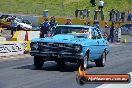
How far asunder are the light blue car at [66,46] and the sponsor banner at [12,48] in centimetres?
614

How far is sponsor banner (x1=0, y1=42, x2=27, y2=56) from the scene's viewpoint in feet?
72.5

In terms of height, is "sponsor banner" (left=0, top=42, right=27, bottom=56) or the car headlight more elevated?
the car headlight

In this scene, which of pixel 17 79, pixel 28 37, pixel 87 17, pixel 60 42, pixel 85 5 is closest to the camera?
pixel 17 79

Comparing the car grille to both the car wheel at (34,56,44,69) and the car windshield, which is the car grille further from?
the car windshield

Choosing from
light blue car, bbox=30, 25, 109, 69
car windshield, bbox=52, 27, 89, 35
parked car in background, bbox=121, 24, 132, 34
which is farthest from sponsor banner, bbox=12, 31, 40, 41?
parked car in background, bbox=121, 24, 132, 34

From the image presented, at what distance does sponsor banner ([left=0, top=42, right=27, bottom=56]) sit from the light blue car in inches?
242

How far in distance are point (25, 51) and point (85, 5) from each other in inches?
2007

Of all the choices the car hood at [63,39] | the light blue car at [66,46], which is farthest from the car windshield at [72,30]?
the car hood at [63,39]

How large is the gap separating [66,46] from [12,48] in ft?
27.3

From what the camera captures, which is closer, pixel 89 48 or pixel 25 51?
pixel 89 48

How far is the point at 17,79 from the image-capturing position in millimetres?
12406

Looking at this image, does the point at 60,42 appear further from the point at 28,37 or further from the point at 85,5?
the point at 85,5

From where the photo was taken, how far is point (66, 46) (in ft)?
49.4

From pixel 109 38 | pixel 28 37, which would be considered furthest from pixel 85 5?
pixel 28 37
